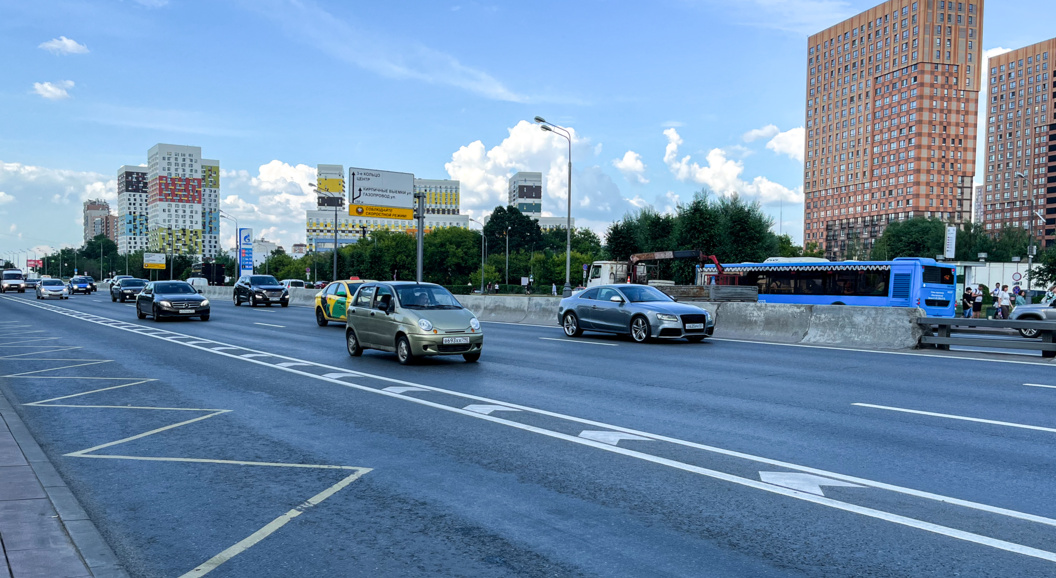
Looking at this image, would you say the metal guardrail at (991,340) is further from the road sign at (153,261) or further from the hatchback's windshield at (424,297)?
the road sign at (153,261)

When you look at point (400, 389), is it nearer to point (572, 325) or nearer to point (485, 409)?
point (485, 409)

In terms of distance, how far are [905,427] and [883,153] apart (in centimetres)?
17173

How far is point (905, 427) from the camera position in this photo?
7832mm

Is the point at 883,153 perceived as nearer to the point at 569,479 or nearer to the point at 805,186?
the point at 805,186

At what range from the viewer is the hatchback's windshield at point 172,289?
27109mm

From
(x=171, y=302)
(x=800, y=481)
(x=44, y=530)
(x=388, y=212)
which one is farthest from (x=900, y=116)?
(x=44, y=530)

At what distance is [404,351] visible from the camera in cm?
1351

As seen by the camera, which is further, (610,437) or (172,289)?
(172,289)

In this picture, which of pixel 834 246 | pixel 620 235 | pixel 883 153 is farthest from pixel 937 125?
pixel 620 235

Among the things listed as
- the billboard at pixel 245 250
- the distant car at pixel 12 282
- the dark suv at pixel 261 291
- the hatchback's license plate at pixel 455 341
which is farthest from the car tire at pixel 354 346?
the distant car at pixel 12 282

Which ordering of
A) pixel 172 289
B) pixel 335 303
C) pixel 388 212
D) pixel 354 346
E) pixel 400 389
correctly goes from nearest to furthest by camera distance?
1. pixel 400 389
2. pixel 354 346
3. pixel 335 303
4. pixel 172 289
5. pixel 388 212

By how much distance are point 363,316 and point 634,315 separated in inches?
273

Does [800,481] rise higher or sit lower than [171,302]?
lower

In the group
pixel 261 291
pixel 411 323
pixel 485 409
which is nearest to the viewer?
pixel 485 409
